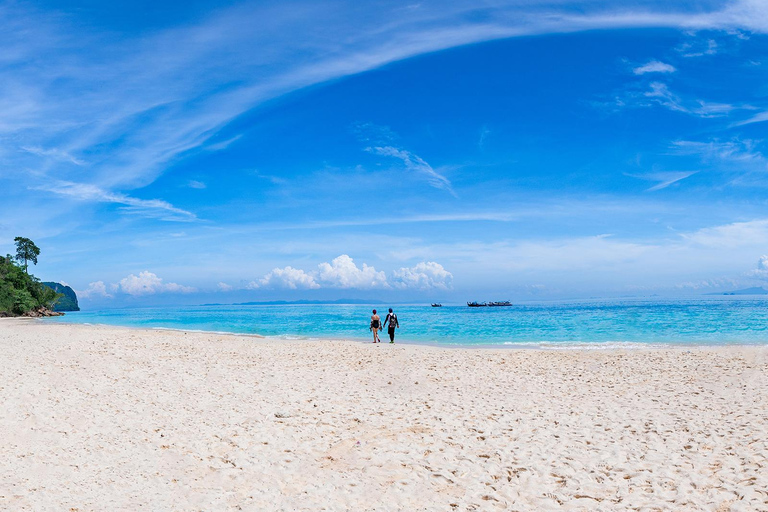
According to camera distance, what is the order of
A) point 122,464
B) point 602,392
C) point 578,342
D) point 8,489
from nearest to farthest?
point 8,489 < point 122,464 < point 602,392 < point 578,342

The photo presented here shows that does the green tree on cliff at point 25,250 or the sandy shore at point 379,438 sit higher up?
the green tree on cliff at point 25,250

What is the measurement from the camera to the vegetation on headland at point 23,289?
84750mm

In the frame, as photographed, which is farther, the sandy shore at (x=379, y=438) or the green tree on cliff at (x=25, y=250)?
the green tree on cliff at (x=25, y=250)

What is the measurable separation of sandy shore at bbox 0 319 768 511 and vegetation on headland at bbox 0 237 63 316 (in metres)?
87.5

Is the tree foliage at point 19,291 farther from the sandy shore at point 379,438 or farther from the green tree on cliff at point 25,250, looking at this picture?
the sandy shore at point 379,438

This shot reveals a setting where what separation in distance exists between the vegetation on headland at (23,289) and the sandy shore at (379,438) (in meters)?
87.5

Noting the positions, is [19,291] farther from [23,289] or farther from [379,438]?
[379,438]

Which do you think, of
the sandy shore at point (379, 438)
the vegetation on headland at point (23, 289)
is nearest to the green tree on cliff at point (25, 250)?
the vegetation on headland at point (23, 289)

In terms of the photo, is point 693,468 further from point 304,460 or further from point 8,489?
point 8,489

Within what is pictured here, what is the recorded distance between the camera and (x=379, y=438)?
9516 mm

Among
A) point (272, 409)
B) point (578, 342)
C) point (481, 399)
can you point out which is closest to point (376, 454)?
point (272, 409)

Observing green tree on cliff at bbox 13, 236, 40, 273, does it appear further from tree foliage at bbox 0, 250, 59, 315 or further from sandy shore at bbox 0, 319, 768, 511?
sandy shore at bbox 0, 319, 768, 511

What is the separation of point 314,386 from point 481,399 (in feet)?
16.2

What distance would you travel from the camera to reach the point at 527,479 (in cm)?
753
